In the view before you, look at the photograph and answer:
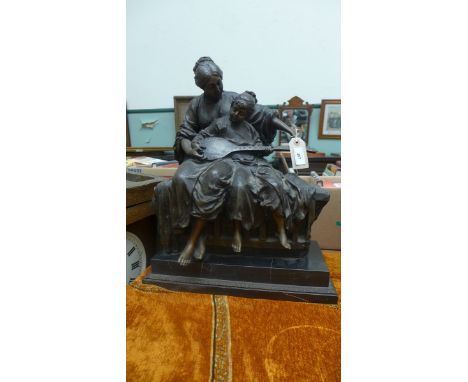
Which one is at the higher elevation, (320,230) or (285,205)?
(285,205)

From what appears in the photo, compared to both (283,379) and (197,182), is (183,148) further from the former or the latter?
(283,379)

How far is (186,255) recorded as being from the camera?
1261mm

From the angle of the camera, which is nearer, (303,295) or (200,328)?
(200,328)

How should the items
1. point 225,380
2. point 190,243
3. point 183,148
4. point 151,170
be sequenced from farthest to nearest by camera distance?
point 151,170
point 183,148
point 190,243
point 225,380

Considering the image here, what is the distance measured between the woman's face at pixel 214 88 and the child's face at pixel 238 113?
143mm

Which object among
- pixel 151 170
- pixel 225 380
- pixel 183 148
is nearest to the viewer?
pixel 225 380

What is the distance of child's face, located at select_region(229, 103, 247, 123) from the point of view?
1.34 m

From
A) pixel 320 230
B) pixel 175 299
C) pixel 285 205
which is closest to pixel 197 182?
pixel 285 205

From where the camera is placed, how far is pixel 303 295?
115 centimetres

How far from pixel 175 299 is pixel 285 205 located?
60cm

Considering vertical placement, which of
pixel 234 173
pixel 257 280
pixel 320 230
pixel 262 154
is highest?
pixel 262 154

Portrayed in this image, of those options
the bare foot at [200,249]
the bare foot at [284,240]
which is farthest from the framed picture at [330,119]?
the bare foot at [200,249]

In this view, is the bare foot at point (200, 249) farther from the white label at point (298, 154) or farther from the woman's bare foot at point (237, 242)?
the white label at point (298, 154)

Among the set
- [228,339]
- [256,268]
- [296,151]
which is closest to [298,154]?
[296,151]
